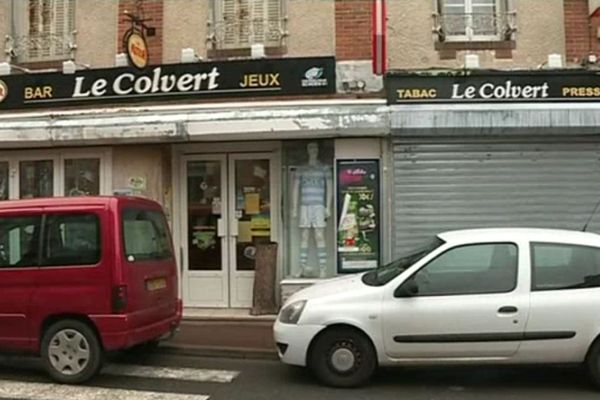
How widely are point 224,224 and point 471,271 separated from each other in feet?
16.4

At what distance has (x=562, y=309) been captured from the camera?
595cm

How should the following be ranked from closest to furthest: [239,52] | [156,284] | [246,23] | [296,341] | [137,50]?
[296,341]
[156,284]
[137,50]
[239,52]
[246,23]

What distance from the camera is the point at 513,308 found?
19.6 feet

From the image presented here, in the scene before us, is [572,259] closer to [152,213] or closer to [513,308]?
[513,308]

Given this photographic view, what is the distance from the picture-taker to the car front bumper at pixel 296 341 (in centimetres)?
619

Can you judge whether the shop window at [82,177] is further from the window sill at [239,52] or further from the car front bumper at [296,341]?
the car front bumper at [296,341]

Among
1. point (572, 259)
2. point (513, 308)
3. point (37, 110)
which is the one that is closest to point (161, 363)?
point (513, 308)

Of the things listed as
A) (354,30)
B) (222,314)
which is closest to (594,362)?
(222,314)

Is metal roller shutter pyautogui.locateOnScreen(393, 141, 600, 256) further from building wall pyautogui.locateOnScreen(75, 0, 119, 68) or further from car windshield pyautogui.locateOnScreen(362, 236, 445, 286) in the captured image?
building wall pyautogui.locateOnScreen(75, 0, 119, 68)

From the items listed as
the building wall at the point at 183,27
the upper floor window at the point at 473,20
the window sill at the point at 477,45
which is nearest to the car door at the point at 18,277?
the building wall at the point at 183,27

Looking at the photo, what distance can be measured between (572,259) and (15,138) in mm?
8242

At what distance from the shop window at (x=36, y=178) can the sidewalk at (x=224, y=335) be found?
10.3 feet

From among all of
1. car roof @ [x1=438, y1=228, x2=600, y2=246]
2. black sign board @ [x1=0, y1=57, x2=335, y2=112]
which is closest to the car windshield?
car roof @ [x1=438, y1=228, x2=600, y2=246]

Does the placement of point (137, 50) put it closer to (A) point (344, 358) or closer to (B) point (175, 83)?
(B) point (175, 83)
